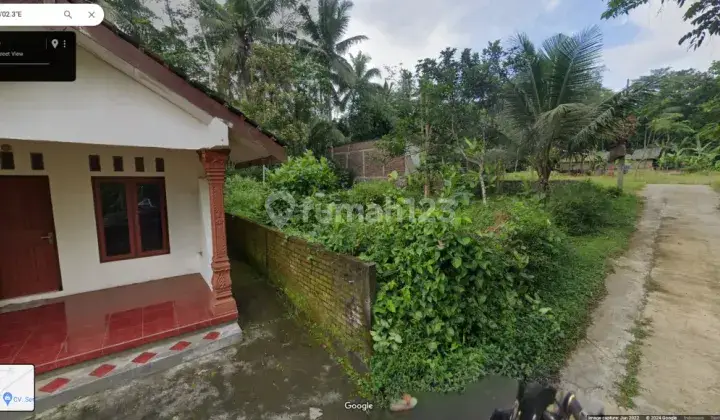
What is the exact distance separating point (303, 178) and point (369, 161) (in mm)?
10264

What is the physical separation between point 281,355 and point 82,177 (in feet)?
13.3

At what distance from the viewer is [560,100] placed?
7.80 meters

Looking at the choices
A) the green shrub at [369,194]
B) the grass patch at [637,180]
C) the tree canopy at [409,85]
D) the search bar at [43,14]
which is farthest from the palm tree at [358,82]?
the search bar at [43,14]

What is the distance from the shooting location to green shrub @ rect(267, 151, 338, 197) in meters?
5.80

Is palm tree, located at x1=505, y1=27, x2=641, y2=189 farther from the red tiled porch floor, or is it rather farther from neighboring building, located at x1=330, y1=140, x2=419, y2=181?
the red tiled porch floor

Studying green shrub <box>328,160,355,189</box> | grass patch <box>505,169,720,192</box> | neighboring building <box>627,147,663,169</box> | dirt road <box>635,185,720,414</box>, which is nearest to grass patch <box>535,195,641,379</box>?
dirt road <box>635,185,720,414</box>

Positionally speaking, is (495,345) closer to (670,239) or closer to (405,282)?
(405,282)

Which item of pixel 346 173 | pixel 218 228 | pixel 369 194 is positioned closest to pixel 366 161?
pixel 346 173

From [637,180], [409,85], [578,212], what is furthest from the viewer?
[637,180]

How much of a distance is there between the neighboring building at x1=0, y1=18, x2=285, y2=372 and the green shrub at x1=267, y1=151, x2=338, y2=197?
76 centimetres

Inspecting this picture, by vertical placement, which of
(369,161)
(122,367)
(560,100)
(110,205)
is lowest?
(122,367)

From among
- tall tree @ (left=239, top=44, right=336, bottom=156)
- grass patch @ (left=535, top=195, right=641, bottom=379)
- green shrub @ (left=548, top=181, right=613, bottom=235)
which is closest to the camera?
grass patch @ (left=535, top=195, right=641, bottom=379)

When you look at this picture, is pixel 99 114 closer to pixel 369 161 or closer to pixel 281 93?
pixel 281 93

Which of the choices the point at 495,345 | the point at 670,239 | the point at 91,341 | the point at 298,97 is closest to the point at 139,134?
the point at 91,341
